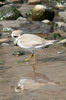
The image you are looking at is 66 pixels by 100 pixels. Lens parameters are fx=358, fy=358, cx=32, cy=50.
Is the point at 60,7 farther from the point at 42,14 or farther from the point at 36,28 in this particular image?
the point at 36,28

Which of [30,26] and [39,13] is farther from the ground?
[30,26]

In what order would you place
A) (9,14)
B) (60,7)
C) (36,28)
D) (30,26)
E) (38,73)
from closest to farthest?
(38,73)
(36,28)
(30,26)
(9,14)
(60,7)

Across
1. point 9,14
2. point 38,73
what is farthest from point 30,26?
point 38,73

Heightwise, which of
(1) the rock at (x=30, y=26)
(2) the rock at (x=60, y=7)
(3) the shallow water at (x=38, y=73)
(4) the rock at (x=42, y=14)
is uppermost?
(3) the shallow water at (x=38, y=73)

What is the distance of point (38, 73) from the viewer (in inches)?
321

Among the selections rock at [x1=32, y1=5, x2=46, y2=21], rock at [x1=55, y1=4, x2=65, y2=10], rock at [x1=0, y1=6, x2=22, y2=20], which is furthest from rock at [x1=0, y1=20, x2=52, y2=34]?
rock at [x1=55, y1=4, x2=65, y2=10]

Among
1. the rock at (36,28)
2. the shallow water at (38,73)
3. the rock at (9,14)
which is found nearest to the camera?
A: the shallow water at (38,73)

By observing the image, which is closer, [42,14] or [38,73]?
[38,73]

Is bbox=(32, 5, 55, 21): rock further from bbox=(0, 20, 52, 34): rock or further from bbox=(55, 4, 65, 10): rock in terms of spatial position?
bbox=(55, 4, 65, 10): rock

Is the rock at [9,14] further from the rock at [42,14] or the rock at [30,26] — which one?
the rock at [30,26]

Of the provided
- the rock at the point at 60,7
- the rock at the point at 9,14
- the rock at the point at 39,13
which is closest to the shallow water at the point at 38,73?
the rock at the point at 9,14

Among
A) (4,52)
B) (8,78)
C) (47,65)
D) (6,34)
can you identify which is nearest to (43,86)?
(8,78)

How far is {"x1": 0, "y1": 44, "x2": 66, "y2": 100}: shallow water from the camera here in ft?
21.6

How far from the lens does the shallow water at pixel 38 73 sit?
21.6 ft
